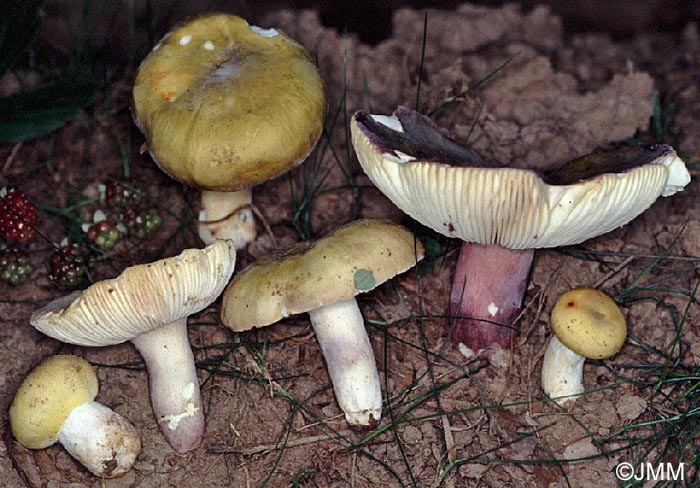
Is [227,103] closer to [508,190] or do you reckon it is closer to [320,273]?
[320,273]

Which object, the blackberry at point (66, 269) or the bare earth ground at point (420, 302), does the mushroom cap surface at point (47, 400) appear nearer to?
the bare earth ground at point (420, 302)

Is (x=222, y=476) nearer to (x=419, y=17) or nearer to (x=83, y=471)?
(x=83, y=471)

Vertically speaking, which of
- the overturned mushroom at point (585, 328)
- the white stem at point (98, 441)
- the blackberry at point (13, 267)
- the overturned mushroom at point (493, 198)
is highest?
the overturned mushroom at point (493, 198)

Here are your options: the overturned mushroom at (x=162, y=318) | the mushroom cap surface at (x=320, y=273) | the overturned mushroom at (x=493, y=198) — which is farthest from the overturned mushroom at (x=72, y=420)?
the overturned mushroom at (x=493, y=198)

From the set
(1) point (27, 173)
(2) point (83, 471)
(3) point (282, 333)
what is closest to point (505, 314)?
(3) point (282, 333)

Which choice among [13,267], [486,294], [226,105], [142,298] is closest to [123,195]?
[13,267]

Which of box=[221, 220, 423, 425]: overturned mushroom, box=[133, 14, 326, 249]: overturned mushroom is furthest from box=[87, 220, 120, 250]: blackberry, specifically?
box=[221, 220, 423, 425]: overturned mushroom
